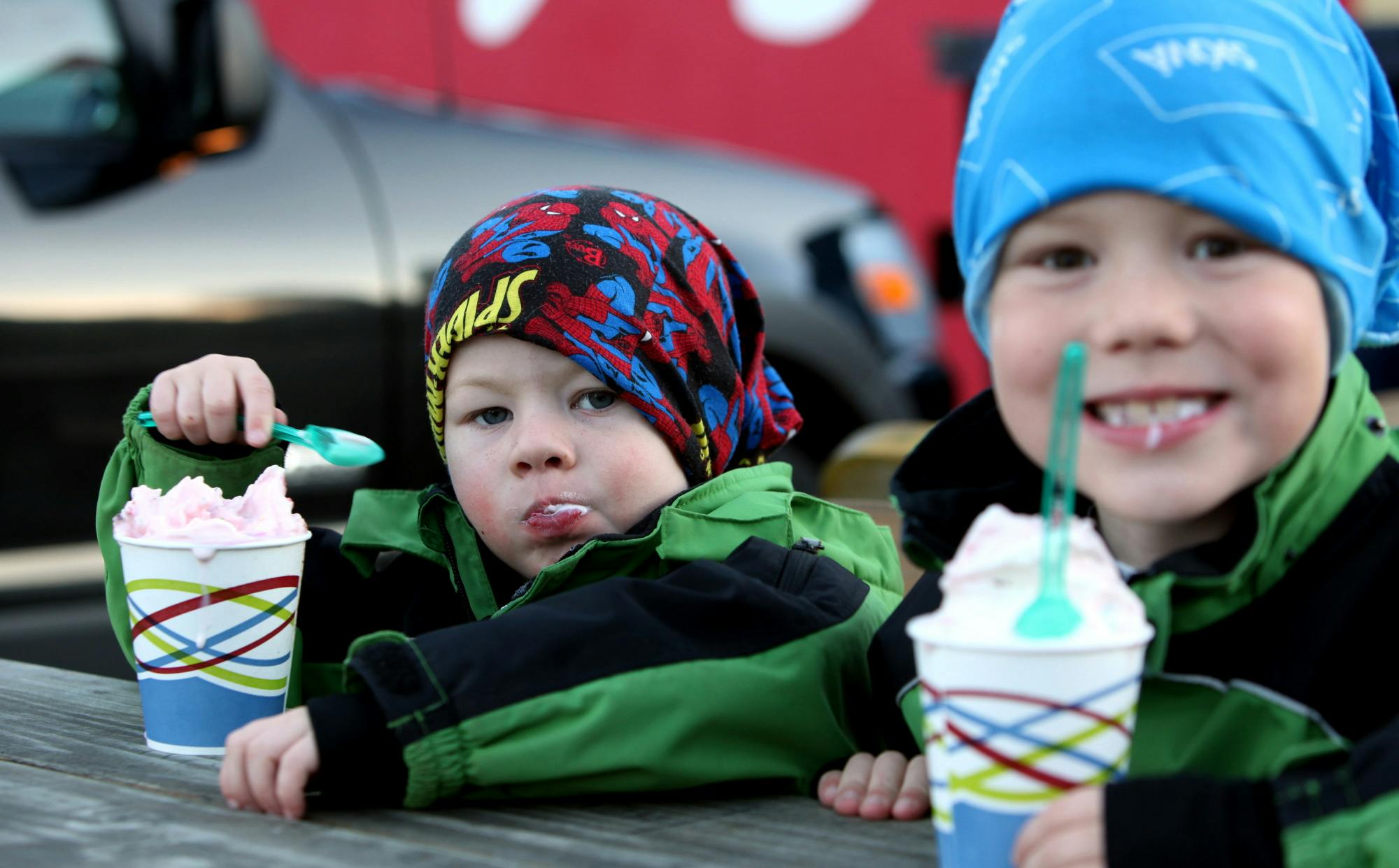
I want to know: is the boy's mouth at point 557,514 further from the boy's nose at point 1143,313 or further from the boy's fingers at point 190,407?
the boy's nose at point 1143,313

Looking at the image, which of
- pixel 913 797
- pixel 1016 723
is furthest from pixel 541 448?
pixel 1016 723

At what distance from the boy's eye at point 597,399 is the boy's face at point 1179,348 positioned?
2.72ft

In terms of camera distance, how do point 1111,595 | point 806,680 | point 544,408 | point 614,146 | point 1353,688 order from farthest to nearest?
1. point 614,146
2. point 544,408
3. point 806,680
4. point 1353,688
5. point 1111,595

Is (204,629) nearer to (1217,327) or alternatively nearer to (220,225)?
(1217,327)

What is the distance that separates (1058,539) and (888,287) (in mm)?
3636

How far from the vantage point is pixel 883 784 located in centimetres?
161

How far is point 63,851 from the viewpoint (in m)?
1.40

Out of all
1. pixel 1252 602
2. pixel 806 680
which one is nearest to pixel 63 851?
pixel 806 680

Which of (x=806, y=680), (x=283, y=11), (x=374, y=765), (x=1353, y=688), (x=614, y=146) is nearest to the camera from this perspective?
(x=1353, y=688)

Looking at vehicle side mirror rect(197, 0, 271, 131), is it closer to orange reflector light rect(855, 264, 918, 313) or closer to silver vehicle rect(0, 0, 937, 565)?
silver vehicle rect(0, 0, 937, 565)

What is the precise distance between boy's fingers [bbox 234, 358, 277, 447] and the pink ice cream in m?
0.20

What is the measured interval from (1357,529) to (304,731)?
986mm

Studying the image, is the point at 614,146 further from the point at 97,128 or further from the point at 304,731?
the point at 304,731

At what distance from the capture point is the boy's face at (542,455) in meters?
2.11
